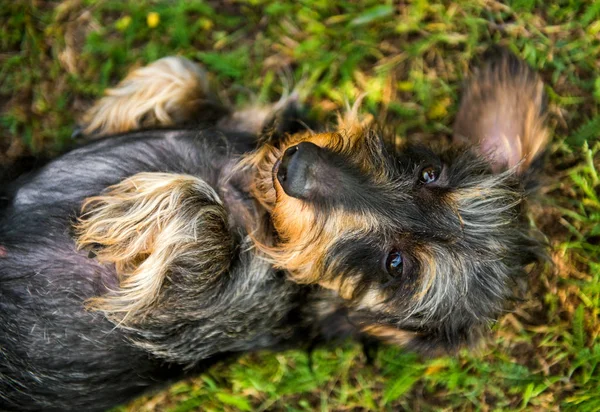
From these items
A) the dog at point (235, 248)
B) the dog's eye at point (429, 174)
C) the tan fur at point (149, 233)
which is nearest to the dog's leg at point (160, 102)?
the dog at point (235, 248)

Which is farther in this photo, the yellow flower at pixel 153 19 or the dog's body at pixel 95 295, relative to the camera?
the yellow flower at pixel 153 19

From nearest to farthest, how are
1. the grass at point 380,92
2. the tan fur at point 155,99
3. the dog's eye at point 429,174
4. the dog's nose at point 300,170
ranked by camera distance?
1. the dog's nose at point 300,170
2. the dog's eye at point 429,174
3. the tan fur at point 155,99
4. the grass at point 380,92

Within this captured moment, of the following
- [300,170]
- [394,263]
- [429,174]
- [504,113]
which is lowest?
[394,263]

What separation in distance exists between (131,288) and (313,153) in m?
1.19

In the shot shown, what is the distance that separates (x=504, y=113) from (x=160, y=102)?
7.26 ft

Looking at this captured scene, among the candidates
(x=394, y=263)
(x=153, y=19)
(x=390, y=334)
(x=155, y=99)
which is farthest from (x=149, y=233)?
(x=153, y=19)

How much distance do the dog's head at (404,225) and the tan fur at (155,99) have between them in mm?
871

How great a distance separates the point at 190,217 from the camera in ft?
10.2

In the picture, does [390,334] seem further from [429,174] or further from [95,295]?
[95,295]

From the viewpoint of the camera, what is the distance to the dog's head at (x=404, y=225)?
2.88 metres

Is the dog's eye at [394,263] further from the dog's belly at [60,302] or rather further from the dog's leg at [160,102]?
the dog's leg at [160,102]

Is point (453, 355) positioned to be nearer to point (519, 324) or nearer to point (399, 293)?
point (399, 293)

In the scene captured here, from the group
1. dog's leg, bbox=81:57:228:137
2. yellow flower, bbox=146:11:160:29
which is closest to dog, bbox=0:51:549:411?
dog's leg, bbox=81:57:228:137

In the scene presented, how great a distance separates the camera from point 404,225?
296cm
